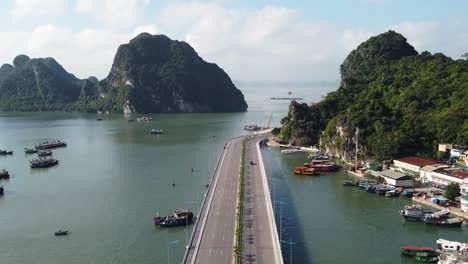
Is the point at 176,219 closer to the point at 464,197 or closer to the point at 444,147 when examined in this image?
the point at 464,197

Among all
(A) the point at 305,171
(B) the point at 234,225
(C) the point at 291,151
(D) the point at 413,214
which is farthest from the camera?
(C) the point at 291,151

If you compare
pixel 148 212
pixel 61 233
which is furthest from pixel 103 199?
pixel 61 233

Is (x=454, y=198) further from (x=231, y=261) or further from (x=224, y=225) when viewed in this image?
(x=231, y=261)

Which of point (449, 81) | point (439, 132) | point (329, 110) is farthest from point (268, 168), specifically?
point (449, 81)

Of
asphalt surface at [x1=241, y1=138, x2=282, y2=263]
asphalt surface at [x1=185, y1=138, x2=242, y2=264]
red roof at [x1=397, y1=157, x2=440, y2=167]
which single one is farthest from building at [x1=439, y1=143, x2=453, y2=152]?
asphalt surface at [x1=185, y1=138, x2=242, y2=264]

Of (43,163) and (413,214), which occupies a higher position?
(43,163)

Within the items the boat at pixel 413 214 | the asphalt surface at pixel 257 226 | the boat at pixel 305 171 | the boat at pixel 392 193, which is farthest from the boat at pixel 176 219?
the boat at pixel 305 171
